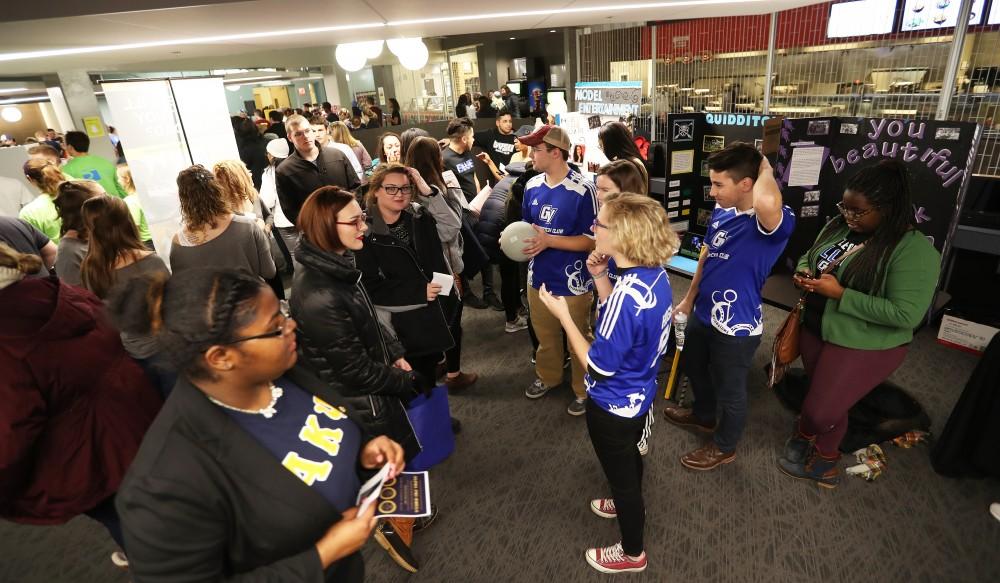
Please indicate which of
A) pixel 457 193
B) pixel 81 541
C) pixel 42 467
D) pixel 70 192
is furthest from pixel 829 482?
pixel 70 192

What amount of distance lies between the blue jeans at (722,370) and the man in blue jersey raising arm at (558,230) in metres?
0.59

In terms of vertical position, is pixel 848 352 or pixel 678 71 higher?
pixel 678 71

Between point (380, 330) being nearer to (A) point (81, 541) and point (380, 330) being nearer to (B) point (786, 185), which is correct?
(A) point (81, 541)

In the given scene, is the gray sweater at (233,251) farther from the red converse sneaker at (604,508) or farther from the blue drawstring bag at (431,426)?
the red converse sneaker at (604,508)

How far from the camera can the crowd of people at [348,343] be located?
96 cm

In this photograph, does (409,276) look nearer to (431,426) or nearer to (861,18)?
(431,426)

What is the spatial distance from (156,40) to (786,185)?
15.9 ft

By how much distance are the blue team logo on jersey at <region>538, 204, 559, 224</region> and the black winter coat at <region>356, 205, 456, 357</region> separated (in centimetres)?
59

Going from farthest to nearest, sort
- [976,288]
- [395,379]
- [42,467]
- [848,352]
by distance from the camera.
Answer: [976,288], [848,352], [395,379], [42,467]

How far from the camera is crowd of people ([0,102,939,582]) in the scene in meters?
0.96

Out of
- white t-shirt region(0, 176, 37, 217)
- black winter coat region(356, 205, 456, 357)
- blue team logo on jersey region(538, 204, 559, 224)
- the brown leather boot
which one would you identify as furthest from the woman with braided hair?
white t-shirt region(0, 176, 37, 217)

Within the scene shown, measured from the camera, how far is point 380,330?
80.0 inches

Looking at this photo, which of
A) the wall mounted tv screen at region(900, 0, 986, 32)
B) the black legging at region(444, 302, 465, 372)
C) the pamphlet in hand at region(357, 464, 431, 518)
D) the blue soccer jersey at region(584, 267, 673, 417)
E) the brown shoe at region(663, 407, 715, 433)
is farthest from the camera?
the wall mounted tv screen at region(900, 0, 986, 32)

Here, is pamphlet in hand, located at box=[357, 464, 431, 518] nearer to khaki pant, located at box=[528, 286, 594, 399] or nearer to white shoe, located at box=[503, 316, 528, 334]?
khaki pant, located at box=[528, 286, 594, 399]
